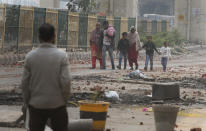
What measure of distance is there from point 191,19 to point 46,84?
161ft

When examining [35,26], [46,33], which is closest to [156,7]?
[35,26]

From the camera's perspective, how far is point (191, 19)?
174 ft

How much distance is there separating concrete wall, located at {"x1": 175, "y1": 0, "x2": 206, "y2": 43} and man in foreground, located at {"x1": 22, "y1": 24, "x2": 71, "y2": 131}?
47252mm

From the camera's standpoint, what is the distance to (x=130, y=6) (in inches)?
1705

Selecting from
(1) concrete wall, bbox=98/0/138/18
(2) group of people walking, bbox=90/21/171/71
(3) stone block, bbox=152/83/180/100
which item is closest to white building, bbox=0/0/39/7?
(1) concrete wall, bbox=98/0/138/18

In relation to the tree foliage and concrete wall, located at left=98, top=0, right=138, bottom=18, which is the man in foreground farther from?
concrete wall, located at left=98, top=0, right=138, bottom=18

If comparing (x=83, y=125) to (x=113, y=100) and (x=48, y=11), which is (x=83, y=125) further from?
(x=48, y=11)

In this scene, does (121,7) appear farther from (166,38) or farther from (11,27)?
(11,27)

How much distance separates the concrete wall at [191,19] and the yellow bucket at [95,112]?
45152mm

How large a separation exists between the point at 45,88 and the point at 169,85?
684 cm

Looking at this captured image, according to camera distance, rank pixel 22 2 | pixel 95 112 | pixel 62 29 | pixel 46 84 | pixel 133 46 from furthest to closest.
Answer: pixel 22 2
pixel 62 29
pixel 133 46
pixel 95 112
pixel 46 84

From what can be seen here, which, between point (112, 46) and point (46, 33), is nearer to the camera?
point (46, 33)

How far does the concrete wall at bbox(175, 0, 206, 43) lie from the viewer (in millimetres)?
51981

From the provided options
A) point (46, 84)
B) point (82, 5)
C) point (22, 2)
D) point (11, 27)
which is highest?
point (22, 2)
